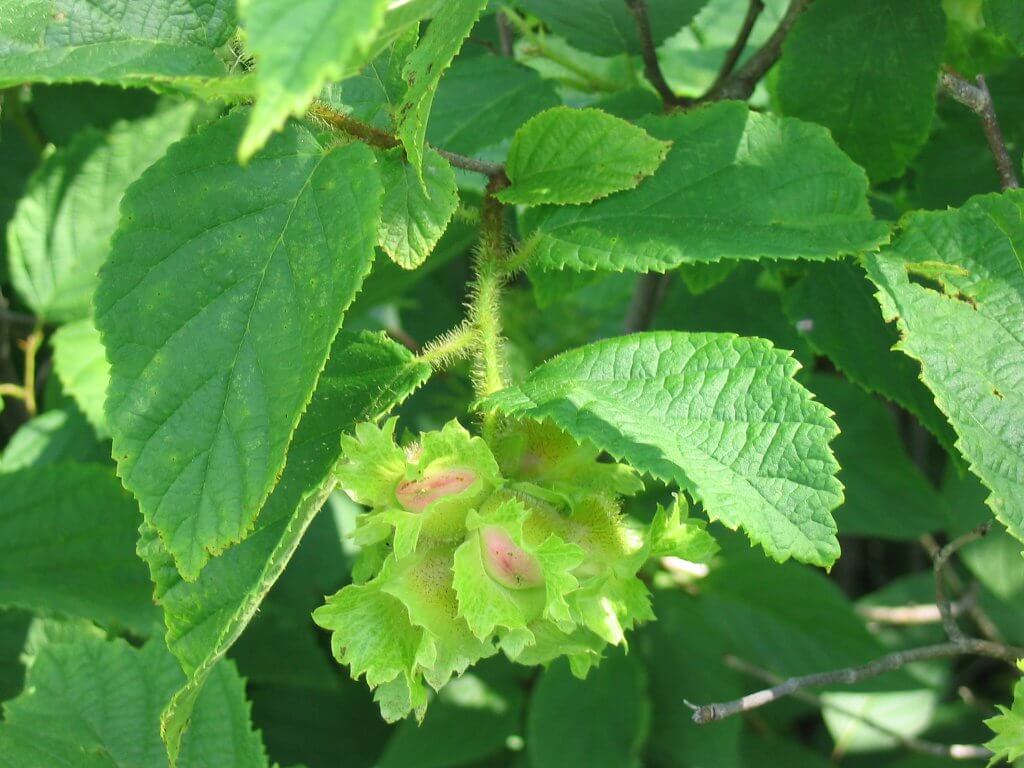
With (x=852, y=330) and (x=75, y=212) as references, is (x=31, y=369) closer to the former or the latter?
(x=75, y=212)

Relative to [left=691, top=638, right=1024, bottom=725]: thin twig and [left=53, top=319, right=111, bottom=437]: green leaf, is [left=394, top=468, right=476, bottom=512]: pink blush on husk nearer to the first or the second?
[left=691, top=638, right=1024, bottom=725]: thin twig

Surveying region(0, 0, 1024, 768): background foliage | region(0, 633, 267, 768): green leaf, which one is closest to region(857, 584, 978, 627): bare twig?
region(0, 0, 1024, 768): background foliage

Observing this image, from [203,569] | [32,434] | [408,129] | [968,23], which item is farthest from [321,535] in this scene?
[968,23]

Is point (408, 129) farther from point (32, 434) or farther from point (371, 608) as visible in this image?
point (32, 434)

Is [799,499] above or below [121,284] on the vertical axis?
below

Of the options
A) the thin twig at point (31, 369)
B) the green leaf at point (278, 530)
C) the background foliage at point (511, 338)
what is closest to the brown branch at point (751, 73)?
the background foliage at point (511, 338)

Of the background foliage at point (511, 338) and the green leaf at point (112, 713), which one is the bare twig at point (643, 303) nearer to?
the background foliage at point (511, 338)

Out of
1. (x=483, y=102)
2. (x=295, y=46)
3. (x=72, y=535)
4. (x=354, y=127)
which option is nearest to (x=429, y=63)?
(x=354, y=127)
